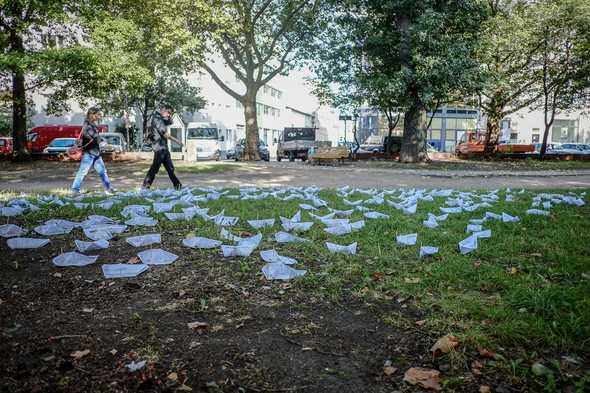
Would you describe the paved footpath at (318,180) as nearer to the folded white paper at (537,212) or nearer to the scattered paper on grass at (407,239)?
the folded white paper at (537,212)

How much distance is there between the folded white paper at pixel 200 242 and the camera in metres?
3.77

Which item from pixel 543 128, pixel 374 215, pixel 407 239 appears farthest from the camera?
pixel 543 128

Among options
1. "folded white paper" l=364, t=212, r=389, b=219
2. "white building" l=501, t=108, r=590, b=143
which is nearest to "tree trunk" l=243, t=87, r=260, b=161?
"folded white paper" l=364, t=212, r=389, b=219

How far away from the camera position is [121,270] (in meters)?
3.05

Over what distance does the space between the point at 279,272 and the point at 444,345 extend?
135 centimetres

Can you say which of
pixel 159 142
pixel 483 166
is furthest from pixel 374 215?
pixel 483 166

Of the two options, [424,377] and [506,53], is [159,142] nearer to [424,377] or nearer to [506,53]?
[424,377]

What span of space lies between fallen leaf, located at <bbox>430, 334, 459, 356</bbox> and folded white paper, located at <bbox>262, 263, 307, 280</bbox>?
1.20 m

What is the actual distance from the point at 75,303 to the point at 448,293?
→ 2.41m

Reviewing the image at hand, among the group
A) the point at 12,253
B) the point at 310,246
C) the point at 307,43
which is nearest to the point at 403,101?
the point at 307,43

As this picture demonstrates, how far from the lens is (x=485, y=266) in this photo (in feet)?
10.5

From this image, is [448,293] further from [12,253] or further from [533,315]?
[12,253]

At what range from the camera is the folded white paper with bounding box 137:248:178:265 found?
3.31 meters

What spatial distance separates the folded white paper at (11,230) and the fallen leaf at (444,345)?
4001mm
